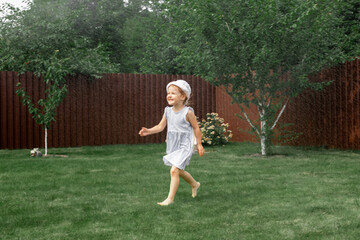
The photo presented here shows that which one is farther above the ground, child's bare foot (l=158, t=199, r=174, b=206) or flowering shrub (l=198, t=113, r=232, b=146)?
flowering shrub (l=198, t=113, r=232, b=146)

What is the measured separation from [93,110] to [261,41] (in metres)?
5.93

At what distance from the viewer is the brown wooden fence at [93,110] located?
1155cm

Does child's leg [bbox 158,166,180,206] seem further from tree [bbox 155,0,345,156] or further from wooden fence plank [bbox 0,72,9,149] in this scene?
wooden fence plank [bbox 0,72,9,149]

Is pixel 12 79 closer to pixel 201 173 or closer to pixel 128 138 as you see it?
pixel 128 138

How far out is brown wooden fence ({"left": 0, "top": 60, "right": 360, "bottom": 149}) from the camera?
10.0m

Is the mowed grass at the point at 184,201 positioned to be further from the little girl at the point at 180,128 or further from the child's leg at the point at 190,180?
the little girl at the point at 180,128

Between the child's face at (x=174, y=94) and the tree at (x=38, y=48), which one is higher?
the tree at (x=38, y=48)

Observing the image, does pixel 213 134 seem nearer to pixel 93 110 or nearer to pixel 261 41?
pixel 93 110

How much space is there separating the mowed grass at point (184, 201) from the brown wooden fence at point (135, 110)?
2.03 metres

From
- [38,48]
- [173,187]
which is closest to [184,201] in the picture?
[173,187]

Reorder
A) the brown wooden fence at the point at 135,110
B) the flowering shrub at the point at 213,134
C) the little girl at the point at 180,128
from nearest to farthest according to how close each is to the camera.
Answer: the little girl at the point at 180,128 < the brown wooden fence at the point at 135,110 < the flowering shrub at the point at 213,134

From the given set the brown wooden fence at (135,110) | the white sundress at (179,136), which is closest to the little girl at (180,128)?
the white sundress at (179,136)

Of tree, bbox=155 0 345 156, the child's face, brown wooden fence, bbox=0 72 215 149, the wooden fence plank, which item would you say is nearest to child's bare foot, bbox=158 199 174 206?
the child's face

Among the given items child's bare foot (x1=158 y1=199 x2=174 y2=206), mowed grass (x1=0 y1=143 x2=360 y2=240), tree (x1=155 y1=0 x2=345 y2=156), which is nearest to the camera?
mowed grass (x1=0 y1=143 x2=360 y2=240)
